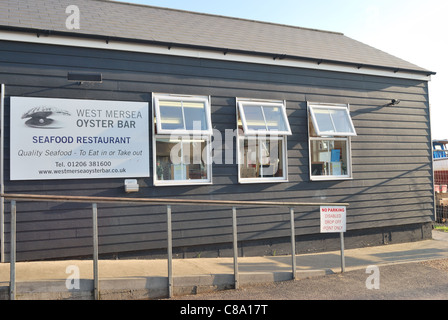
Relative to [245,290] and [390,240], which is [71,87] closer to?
[245,290]

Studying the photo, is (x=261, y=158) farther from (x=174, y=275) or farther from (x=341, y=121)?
(x=174, y=275)

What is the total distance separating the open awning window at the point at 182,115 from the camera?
21.9 feet

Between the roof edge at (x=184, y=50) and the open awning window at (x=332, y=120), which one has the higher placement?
the roof edge at (x=184, y=50)

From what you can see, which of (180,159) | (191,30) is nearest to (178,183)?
(180,159)

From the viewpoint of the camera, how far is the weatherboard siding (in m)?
6.00

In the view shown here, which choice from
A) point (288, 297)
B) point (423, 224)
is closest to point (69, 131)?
point (288, 297)

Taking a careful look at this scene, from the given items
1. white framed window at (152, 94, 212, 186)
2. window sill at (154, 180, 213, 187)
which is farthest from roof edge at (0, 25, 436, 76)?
window sill at (154, 180, 213, 187)

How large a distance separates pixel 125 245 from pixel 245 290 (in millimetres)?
2242

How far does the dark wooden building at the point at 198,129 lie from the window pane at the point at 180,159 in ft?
0.08

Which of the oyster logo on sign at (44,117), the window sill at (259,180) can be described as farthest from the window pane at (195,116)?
the oyster logo on sign at (44,117)

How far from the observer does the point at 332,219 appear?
6.23m

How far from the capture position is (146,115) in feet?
21.8

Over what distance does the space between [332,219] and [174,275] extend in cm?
266

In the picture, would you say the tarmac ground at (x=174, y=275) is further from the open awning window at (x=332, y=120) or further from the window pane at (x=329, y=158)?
the open awning window at (x=332, y=120)
